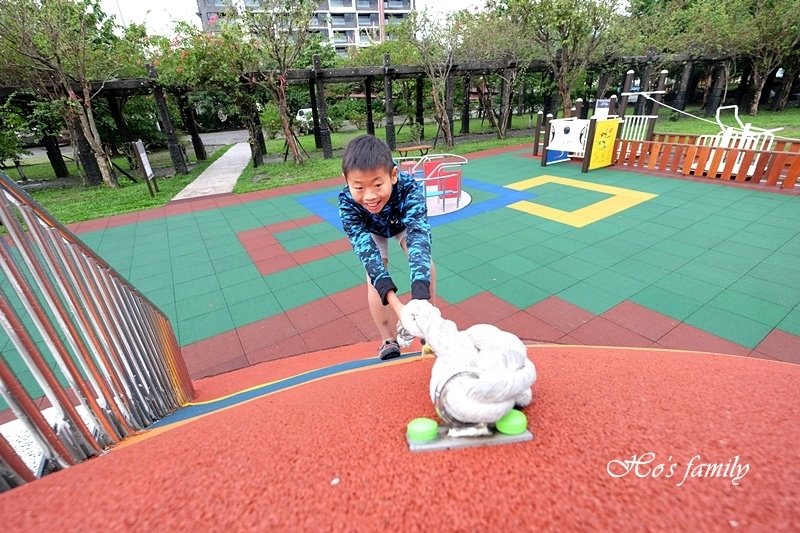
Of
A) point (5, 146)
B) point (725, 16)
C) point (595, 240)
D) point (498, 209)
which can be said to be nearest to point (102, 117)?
point (5, 146)

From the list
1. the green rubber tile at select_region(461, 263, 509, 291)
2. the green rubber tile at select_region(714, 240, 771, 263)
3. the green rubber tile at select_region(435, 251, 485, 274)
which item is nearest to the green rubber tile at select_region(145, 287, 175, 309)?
the green rubber tile at select_region(435, 251, 485, 274)

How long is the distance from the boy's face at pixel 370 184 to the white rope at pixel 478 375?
102 cm

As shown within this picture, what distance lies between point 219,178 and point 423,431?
43.4 feet

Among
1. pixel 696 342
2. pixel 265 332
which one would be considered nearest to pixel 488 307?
pixel 696 342

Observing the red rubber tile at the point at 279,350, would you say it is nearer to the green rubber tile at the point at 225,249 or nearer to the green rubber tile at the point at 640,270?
the green rubber tile at the point at 225,249

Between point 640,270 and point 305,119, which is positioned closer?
point 640,270

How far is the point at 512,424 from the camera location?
1062mm

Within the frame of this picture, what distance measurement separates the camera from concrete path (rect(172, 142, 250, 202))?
10.5 m

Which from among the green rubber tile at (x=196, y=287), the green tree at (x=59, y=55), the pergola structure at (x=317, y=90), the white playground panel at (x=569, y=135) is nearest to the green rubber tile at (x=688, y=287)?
the green rubber tile at (x=196, y=287)

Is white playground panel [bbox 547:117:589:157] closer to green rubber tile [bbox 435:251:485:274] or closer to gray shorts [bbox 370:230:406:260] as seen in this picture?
green rubber tile [bbox 435:251:485:274]

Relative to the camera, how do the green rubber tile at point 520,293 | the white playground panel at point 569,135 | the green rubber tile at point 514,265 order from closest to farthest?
the green rubber tile at point 520,293, the green rubber tile at point 514,265, the white playground panel at point 569,135

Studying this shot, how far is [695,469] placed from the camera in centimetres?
91

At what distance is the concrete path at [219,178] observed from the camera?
10500mm

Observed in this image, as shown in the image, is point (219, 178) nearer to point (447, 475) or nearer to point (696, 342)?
point (696, 342)
